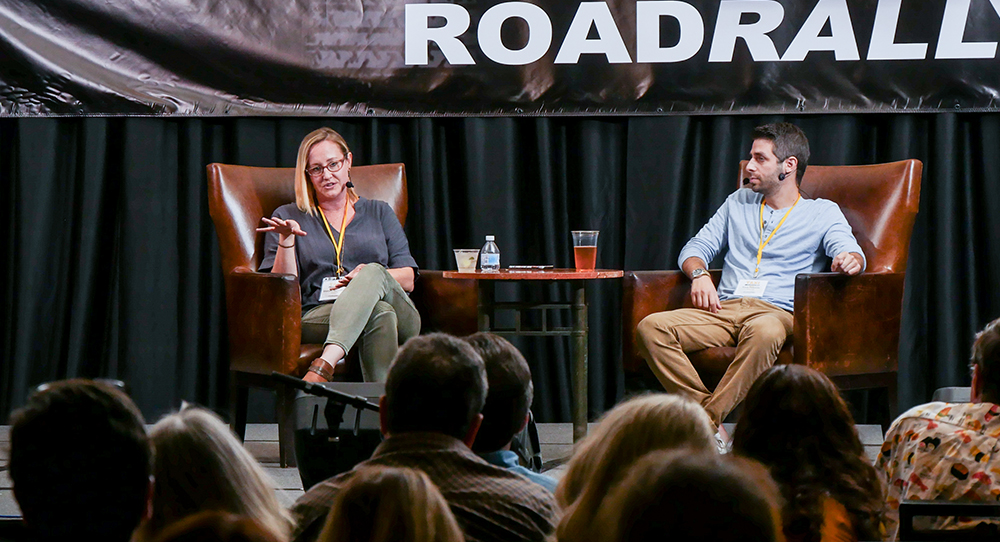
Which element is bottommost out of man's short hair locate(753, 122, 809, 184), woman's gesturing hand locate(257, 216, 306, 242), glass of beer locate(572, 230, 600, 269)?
glass of beer locate(572, 230, 600, 269)

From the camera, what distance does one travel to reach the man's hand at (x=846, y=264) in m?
3.19

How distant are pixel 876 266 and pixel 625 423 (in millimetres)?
2495

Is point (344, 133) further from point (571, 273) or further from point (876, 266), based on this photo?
point (876, 266)

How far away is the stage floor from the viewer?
289 cm

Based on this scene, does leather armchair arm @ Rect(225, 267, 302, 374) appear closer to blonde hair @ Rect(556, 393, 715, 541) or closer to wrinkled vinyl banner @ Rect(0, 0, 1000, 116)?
wrinkled vinyl banner @ Rect(0, 0, 1000, 116)

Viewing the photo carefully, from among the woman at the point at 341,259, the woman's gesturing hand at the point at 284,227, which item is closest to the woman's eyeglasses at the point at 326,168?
the woman at the point at 341,259

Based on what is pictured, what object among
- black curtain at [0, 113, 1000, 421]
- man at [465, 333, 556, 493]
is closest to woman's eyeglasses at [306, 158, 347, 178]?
→ black curtain at [0, 113, 1000, 421]

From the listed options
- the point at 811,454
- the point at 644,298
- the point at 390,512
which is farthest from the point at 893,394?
the point at 390,512

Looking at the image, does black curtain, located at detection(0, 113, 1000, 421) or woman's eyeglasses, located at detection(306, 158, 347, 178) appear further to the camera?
black curtain, located at detection(0, 113, 1000, 421)

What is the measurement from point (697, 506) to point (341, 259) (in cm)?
305

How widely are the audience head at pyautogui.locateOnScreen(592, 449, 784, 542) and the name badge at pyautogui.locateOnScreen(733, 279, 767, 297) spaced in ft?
9.26

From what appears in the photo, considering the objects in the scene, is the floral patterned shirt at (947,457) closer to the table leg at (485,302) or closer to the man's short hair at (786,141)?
the table leg at (485,302)

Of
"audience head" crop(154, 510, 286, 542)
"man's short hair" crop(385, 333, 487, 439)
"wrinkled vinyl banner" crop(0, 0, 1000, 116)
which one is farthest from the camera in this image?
"wrinkled vinyl banner" crop(0, 0, 1000, 116)

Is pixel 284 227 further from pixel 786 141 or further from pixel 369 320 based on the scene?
pixel 786 141
